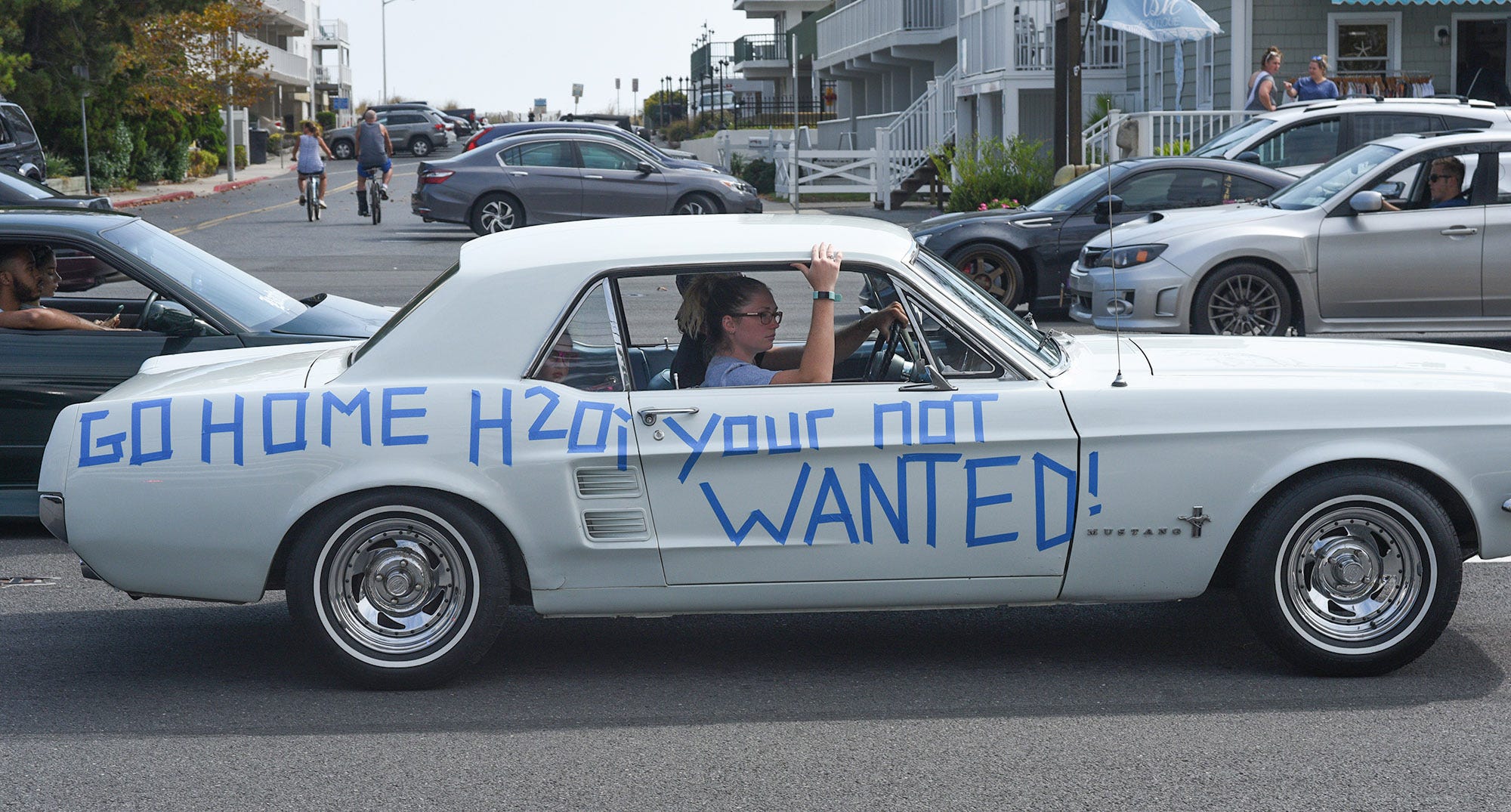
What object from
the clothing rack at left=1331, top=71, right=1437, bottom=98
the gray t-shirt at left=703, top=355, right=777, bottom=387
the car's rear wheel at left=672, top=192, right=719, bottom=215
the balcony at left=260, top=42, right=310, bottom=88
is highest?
the balcony at left=260, top=42, right=310, bottom=88

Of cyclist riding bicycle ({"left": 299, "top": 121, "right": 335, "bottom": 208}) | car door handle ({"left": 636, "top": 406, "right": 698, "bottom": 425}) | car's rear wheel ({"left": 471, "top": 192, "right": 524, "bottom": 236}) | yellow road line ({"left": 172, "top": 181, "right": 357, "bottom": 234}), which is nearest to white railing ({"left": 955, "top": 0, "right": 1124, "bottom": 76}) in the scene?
car's rear wheel ({"left": 471, "top": 192, "right": 524, "bottom": 236})

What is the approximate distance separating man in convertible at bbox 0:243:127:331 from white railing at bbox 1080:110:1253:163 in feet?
54.5

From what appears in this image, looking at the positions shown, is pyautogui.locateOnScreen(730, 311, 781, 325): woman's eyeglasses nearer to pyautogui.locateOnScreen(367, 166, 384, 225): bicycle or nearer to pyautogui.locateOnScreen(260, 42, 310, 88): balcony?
pyautogui.locateOnScreen(367, 166, 384, 225): bicycle

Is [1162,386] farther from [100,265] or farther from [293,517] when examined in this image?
[100,265]

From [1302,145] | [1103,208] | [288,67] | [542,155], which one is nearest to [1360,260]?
[1103,208]

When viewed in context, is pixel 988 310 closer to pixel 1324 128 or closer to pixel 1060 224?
pixel 1060 224

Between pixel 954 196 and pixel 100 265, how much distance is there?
46.4ft

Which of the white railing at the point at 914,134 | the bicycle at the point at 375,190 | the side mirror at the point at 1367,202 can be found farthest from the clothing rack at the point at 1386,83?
the bicycle at the point at 375,190

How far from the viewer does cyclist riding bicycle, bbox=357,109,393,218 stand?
2622 centimetres

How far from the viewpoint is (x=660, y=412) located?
477 centimetres

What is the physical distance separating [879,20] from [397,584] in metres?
37.0

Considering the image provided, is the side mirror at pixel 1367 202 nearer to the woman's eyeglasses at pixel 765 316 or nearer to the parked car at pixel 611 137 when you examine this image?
the woman's eyeglasses at pixel 765 316

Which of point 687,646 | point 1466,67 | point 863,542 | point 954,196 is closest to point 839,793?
point 863,542

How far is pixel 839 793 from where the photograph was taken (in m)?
4.09
